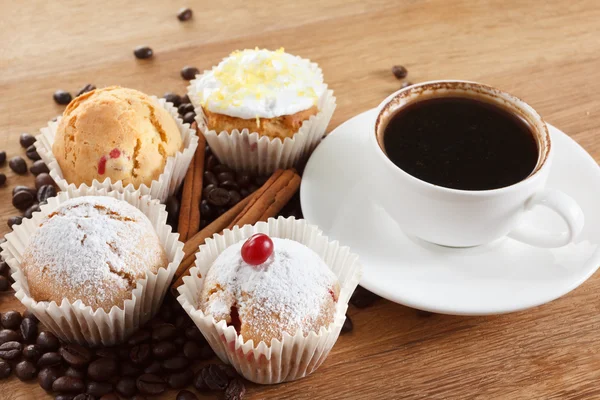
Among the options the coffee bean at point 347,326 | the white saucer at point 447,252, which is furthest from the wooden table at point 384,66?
the white saucer at point 447,252

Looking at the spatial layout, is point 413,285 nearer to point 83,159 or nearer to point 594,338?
point 594,338

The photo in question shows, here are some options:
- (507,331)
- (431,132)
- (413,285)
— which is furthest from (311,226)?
(507,331)

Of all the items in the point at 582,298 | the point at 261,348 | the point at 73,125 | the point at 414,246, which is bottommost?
the point at 582,298

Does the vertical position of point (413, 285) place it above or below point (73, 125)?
below

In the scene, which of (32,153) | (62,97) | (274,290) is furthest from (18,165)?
(274,290)

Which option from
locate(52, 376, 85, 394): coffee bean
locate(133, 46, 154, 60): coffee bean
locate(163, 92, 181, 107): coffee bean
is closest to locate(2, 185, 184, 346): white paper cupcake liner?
locate(52, 376, 85, 394): coffee bean

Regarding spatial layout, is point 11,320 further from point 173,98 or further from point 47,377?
point 173,98

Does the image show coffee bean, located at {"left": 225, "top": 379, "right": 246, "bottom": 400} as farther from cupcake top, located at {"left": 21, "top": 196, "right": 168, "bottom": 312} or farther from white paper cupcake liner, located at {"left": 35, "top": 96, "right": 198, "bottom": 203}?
white paper cupcake liner, located at {"left": 35, "top": 96, "right": 198, "bottom": 203}

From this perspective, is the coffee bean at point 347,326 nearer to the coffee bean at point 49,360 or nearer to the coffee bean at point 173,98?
the coffee bean at point 49,360
